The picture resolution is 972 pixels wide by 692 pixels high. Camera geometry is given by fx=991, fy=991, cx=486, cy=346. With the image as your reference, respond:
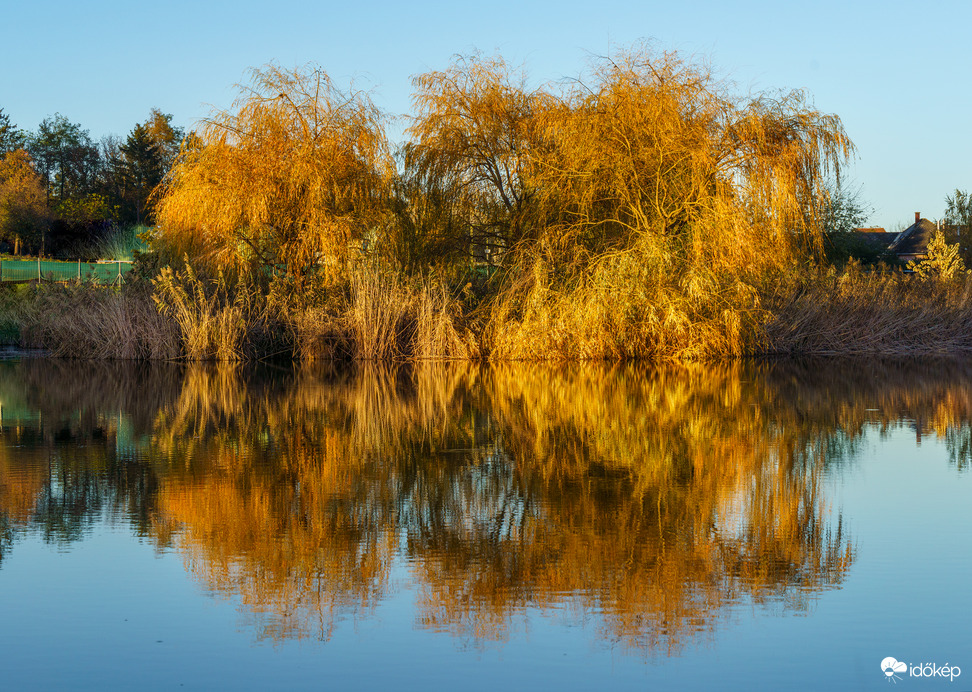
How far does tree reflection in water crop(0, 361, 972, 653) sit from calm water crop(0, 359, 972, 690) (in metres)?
0.03

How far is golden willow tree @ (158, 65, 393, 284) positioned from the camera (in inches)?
820

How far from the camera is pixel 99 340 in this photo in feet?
70.7

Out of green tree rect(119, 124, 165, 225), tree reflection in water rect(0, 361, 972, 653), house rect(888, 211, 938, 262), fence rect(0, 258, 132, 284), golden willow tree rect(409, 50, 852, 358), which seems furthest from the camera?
house rect(888, 211, 938, 262)

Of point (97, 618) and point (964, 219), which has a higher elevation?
point (964, 219)

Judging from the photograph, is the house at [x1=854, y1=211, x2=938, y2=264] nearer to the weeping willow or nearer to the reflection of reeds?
the weeping willow

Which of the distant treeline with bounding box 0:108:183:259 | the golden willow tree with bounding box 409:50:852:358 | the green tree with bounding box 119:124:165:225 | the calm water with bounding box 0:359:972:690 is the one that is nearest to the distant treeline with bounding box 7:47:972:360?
the golden willow tree with bounding box 409:50:852:358

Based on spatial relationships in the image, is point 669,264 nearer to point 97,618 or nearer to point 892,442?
point 892,442

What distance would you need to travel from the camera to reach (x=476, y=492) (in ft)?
21.9

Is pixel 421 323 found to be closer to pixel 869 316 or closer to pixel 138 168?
pixel 869 316

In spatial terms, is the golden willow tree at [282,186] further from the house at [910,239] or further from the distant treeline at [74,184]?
the house at [910,239]

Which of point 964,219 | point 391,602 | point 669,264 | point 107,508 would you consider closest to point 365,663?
point 391,602

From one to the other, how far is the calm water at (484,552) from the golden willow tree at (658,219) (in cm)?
896

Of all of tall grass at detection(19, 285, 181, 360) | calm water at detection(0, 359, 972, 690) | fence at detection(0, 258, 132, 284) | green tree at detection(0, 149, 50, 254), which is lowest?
calm water at detection(0, 359, 972, 690)

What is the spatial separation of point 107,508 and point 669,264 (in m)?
14.6
